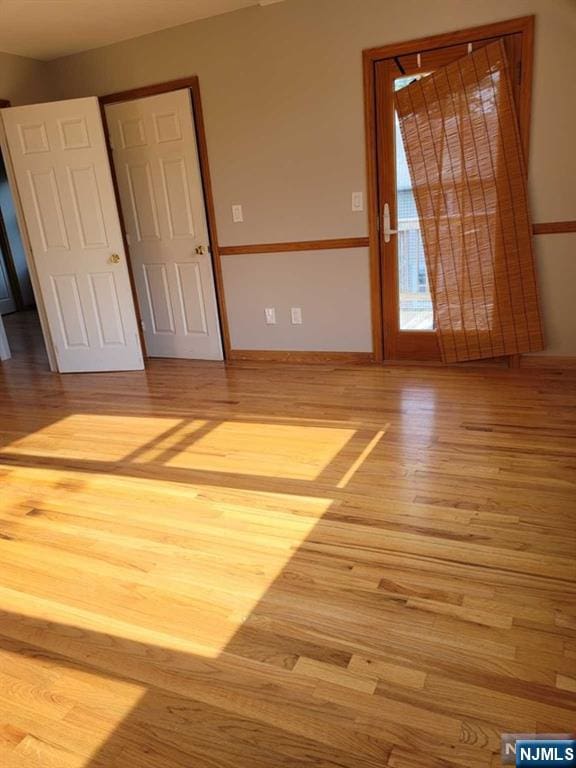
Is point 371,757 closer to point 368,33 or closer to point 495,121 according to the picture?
point 495,121

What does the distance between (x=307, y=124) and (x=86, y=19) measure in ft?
5.48

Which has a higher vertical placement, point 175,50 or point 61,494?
point 175,50

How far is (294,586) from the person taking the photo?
187 centimetres

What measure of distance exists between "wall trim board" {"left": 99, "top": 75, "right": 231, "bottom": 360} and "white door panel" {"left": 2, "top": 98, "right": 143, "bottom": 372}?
1.12 feet

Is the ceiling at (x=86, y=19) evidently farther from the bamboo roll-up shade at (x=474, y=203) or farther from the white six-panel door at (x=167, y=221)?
the bamboo roll-up shade at (x=474, y=203)

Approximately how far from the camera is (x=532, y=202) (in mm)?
3547

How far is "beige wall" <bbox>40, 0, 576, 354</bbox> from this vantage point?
3406 mm

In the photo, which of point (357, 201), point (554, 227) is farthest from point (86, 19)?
point (554, 227)

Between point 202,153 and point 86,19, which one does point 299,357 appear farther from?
point 86,19

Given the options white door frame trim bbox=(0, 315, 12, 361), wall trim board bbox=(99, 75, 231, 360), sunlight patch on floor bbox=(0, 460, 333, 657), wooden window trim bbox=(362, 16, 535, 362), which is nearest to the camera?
sunlight patch on floor bbox=(0, 460, 333, 657)

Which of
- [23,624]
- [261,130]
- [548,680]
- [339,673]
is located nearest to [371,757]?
[339,673]

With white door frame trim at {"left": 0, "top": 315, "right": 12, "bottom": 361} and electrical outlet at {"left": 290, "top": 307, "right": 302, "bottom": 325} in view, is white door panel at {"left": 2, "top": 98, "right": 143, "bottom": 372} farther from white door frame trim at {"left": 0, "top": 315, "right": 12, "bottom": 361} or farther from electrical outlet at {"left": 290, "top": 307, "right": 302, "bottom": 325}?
electrical outlet at {"left": 290, "top": 307, "right": 302, "bottom": 325}

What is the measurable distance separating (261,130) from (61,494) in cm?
297

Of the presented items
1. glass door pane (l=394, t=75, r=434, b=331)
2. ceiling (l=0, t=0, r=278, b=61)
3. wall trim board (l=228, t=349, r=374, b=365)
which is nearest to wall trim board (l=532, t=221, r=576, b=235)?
glass door pane (l=394, t=75, r=434, b=331)
